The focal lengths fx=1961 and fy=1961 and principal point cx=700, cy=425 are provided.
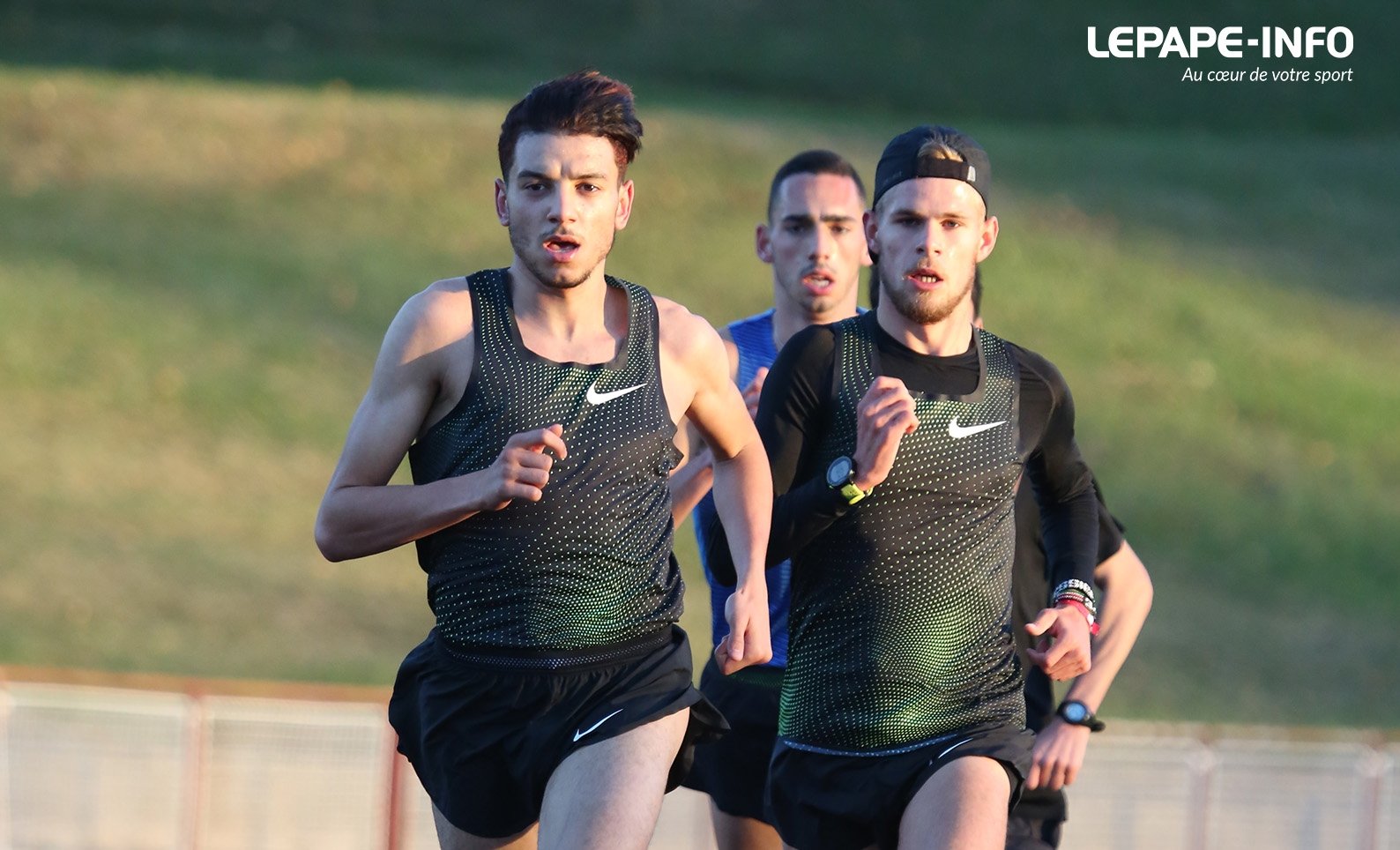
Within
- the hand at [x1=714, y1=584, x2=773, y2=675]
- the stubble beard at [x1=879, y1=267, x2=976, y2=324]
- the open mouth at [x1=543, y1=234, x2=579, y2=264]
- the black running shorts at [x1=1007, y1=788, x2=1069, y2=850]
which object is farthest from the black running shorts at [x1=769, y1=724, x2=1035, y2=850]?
the open mouth at [x1=543, y1=234, x2=579, y2=264]

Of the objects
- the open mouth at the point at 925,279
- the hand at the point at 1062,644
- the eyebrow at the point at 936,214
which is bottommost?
the hand at the point at 1062,644

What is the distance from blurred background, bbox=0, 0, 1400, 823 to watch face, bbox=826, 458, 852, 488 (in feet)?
33.3

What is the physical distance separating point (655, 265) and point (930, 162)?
653 inches

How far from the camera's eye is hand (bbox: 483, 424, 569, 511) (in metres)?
4.04

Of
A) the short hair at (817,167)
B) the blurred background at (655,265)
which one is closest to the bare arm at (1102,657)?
the short hair at (817,167)

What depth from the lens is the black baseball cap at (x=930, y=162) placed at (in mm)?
4938

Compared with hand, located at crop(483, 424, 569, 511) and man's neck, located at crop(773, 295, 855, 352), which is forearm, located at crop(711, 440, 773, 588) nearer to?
hand, located at crop(483, 424, 569, 511)

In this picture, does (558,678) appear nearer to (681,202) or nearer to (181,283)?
(181,283)

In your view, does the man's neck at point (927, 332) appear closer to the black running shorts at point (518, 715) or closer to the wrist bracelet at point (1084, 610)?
the wrist bracelet at point (1084, 610)

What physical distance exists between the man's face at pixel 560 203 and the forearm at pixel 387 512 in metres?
0.57

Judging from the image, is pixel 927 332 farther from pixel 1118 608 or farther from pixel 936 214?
pixel 1118 608

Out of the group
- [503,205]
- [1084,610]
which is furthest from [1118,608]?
[503,205]

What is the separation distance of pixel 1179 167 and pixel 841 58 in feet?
19.4

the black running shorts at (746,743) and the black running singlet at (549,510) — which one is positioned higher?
the black running singlet at (549,510)
